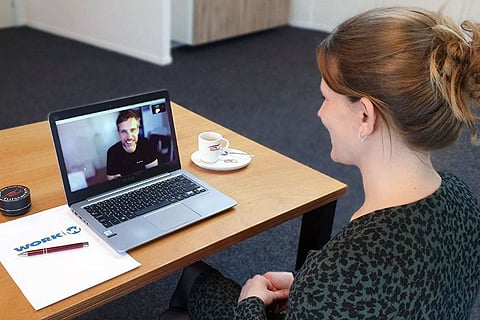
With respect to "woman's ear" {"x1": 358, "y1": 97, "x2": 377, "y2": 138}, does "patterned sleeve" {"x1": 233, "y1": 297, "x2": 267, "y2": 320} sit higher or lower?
lower

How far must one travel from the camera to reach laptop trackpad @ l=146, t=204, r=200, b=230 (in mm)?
1181

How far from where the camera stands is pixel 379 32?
0.92m

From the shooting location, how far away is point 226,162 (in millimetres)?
1457

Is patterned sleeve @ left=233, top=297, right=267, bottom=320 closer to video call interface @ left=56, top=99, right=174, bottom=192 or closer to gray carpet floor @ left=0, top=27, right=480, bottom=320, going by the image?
video call interface @ left=56, top=99, right=174, bottom=192

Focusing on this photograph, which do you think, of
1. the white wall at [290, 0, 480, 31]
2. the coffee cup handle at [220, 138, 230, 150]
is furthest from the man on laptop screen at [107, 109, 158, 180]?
the white wall at [290, 0, 480, 31]

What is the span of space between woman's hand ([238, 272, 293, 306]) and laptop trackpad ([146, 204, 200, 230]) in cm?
19

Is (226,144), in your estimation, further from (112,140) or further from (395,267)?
(395,267)

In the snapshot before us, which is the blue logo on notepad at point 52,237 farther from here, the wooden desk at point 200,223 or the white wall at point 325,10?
the white wall at point 325,10

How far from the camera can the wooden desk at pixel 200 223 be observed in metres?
0.99

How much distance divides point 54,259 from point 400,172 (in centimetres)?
67

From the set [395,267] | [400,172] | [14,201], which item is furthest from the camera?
[14,201]

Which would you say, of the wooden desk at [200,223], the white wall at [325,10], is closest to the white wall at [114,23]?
the white wall at [325,10]

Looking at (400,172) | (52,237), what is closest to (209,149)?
(52,237)

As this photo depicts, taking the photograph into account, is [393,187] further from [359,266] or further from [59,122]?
[59,122]
